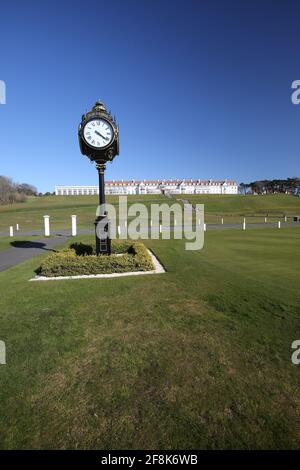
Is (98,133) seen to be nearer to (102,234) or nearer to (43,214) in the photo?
(102,234)

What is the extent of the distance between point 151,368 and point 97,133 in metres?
9.81

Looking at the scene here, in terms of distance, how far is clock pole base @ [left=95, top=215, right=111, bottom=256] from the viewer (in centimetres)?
1188

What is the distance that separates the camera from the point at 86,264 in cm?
1049

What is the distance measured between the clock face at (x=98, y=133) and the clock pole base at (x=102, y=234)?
120 inches

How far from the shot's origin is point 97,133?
1155 cm

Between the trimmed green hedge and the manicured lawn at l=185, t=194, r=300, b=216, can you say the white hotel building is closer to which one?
the manicured lawn at l=185, t=194, r=300, b=216

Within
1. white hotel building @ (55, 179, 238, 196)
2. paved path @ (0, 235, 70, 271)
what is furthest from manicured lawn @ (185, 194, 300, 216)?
white hotel building @ (55, 179, 238, 196)

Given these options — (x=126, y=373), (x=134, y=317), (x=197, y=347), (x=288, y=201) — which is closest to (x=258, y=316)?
(x=197, y=347)

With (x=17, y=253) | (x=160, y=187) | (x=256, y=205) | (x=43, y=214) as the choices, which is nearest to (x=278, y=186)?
(x=160, y=187)

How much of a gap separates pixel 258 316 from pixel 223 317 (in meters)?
0.75

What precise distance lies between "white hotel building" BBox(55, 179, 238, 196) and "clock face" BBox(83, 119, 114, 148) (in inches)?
6276

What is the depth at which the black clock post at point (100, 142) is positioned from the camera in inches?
451
